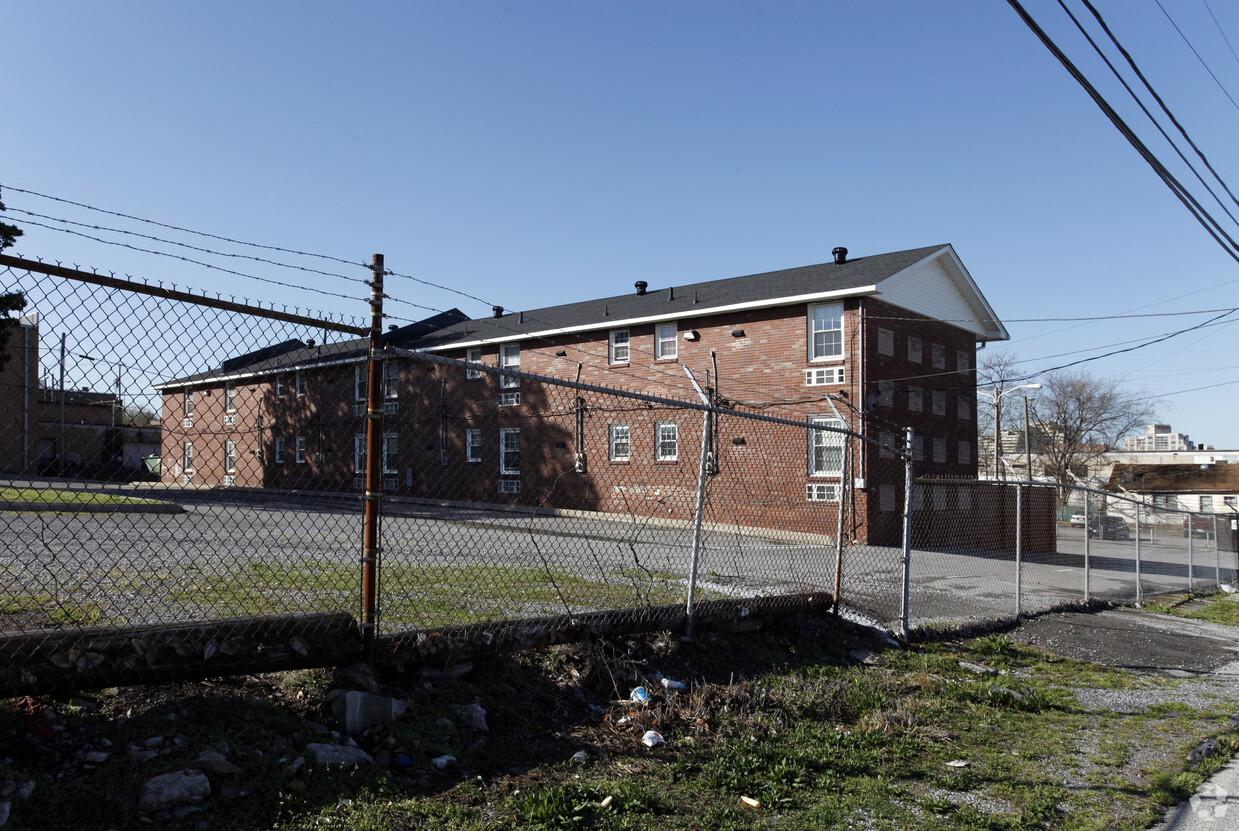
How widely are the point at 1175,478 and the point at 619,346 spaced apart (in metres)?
23.7

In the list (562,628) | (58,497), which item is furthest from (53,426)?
(562,628)

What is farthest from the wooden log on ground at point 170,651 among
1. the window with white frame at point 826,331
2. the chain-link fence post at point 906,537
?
the window with white frame at point 826,331

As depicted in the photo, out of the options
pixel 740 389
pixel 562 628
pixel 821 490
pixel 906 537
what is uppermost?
pixel 740 389

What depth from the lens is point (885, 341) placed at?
72.7 feet

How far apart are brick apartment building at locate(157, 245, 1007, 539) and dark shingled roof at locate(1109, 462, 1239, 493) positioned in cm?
862

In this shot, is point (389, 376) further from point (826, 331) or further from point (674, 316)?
point (826, 331)

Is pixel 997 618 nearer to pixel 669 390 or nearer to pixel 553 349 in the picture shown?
pixel 669 390

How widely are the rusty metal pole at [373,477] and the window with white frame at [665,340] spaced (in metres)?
21.0

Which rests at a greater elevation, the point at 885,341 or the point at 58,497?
the point at 885,341

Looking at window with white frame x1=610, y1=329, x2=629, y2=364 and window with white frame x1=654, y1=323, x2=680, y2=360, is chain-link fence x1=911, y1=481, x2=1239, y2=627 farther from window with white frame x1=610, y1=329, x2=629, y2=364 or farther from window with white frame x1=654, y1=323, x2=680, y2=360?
window with white frame x1=610, y1=329, x2=629, y2=364

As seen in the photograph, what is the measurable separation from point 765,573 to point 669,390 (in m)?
13.7

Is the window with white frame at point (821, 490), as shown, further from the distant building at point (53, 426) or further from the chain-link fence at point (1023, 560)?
the distant building at point (53, 426)

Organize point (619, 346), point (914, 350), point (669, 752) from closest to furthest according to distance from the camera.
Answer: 1. point (669, 752)
2. point (914, 350)
3. point (619, 346)

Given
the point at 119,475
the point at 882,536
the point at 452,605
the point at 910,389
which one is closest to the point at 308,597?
the point at 452,605
